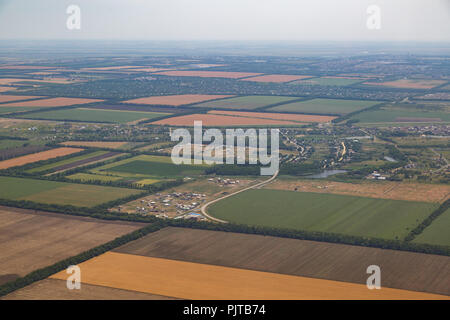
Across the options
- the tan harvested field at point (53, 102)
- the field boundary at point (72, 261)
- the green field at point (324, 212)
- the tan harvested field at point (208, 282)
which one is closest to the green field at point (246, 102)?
the tan harvested field at point (53, 102)

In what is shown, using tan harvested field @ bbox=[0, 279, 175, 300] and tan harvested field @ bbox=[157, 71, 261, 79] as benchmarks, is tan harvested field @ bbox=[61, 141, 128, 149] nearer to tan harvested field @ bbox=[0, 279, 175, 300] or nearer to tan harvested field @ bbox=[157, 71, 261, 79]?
tan harvested field @ bbox=[0, 279, 175, 300]

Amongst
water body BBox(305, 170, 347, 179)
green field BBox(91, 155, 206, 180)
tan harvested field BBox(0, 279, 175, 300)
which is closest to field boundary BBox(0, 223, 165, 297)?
tan harvested field BBox(0, 279, 175, 300)

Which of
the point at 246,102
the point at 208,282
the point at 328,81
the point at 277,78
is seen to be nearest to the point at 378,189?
the point at 208,282

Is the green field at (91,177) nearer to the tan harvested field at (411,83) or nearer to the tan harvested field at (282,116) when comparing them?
the tan harvested field at (282,116)

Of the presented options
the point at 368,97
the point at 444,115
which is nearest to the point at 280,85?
the point at 368,97

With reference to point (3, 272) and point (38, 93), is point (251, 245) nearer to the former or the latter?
point (3, 272)
